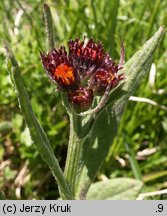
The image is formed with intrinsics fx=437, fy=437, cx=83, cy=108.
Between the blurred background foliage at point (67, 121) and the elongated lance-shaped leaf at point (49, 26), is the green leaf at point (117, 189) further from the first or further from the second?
the elongated lance-shaped leaf at point (49, 26)

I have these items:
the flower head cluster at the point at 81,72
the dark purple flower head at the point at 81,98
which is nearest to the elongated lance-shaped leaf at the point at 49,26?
the flower head cluster at the point at 81,72

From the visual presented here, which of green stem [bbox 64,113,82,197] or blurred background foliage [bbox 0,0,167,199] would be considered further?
blurred background foliage [bbox 0,0,167,199]

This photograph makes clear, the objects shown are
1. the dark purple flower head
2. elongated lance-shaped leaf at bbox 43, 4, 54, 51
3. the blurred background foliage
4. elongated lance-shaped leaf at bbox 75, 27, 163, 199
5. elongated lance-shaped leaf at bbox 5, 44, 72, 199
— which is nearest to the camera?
elongated lance-shaped leaf at bbox 5, 44, 72, 199

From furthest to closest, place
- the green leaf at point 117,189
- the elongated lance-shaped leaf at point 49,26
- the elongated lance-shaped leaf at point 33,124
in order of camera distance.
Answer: the green leaf at point 117,189
the elongated lance-shaped leaf at point 49,26
the elongated lance-shaped leaf at point 33,124

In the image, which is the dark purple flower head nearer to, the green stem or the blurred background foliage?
the green stem

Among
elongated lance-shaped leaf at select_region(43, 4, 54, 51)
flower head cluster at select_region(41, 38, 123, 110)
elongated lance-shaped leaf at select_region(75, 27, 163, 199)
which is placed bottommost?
elongated lance-shaped leaf at select_region(75, 27, 163, 199)

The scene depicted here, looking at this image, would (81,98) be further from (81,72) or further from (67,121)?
(67,121)

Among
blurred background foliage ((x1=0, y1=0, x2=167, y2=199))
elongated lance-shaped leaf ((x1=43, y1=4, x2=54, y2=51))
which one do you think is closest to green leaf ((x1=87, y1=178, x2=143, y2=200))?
blurred background foliage ((x1=0, y1=0, x2=167, y2=199))
